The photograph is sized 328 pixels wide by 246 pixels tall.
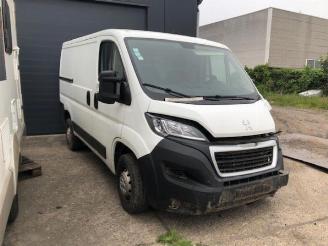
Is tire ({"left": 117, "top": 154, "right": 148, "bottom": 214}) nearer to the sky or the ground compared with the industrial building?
nearer to the ground

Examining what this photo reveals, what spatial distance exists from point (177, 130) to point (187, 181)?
20.3 inches

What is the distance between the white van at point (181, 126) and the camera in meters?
3.36

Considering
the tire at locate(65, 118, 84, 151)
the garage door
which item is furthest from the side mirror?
the garage door

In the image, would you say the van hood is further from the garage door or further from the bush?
the bush

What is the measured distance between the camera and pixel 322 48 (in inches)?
1296

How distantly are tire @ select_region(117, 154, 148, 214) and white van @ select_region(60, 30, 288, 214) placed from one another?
1 centimetres

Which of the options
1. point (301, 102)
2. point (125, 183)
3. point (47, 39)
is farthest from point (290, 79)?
point (125, 183)

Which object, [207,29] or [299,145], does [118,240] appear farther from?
[207,29]

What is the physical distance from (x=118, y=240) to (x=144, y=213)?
0.59m

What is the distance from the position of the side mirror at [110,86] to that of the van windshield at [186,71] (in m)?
0.29

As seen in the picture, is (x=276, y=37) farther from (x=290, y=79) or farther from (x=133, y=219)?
(x=133, y=219)

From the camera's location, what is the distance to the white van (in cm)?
336

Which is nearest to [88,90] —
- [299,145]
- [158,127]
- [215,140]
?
[158,127]

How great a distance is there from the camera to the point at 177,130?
3.40 metres
